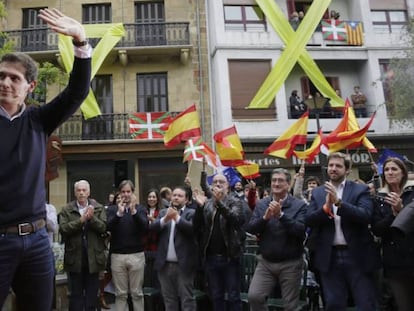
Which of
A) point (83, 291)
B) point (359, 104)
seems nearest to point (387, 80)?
point (359, 104)

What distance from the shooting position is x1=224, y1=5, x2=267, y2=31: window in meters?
18.4

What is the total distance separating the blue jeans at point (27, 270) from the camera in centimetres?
208

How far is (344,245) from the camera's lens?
466 centimetres

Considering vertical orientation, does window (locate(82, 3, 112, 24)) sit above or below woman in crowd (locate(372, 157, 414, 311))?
above

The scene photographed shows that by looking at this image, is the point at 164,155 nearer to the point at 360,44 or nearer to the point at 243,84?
the point at 243,84

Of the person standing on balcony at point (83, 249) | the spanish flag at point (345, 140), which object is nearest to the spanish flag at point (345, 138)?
the spanish flag at point (345, 140)

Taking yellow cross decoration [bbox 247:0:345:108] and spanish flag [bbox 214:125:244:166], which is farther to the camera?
yellow cross decoration [bbox 247:0:345:108]

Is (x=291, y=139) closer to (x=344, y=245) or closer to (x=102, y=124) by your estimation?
(x=344, y=245)

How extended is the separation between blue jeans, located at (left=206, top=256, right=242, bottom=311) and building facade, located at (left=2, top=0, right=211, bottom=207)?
11.4 metres

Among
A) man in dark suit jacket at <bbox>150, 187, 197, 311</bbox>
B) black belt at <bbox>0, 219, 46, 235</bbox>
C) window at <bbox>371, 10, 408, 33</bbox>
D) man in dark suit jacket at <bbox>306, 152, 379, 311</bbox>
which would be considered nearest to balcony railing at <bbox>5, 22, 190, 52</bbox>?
window at <bbox>371, 10, 408, 33</bbox>

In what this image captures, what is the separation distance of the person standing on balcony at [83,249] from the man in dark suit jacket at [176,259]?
2.63 ft

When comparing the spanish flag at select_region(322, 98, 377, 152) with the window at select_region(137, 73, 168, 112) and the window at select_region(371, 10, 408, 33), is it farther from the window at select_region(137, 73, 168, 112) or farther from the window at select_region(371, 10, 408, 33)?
the window at select_region(371, 10, 408, 33)

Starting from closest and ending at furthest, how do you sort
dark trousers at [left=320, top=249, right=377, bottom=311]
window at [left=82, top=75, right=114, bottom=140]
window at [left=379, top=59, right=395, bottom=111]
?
1. dark trousers at [left=320, top=249, right=377, bottom=311]
2. window at [left=82, top=75, right=114, bottom=140]
3. window at [left=379, top=59, right=395, bottom=111]

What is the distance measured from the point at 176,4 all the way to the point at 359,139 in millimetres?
11728
